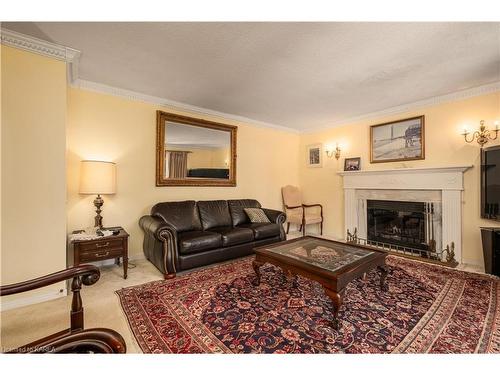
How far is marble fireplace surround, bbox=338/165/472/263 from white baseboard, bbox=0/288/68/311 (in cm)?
458

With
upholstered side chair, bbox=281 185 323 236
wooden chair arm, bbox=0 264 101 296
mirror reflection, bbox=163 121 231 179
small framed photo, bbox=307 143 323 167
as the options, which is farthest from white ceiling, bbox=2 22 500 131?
upholstered side chair, bbox=281 185 323 236

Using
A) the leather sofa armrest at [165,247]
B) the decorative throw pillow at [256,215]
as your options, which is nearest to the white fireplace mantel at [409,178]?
the decorative throw pillow at [256,215]

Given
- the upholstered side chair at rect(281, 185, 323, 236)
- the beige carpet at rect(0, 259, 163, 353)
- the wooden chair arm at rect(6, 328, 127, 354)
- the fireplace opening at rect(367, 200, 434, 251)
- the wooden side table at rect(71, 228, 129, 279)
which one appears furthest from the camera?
the upholstered side chair at rect(281, 185, 323, 236)

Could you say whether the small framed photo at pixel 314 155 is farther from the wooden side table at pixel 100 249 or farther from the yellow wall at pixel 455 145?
the wooden side table at pixel 100 249

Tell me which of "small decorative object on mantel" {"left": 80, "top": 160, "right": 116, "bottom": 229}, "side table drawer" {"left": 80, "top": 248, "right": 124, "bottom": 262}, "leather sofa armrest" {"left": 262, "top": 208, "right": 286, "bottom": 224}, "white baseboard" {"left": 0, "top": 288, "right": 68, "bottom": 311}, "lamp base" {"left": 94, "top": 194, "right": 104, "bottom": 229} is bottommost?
"white baseboard" {"left": 0, "top": 288, "right": 68, "bottom": 311}

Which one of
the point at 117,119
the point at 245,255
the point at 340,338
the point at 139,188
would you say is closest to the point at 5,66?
the point at 117,119

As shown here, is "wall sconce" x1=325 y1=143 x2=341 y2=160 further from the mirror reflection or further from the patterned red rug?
the patterned red rug

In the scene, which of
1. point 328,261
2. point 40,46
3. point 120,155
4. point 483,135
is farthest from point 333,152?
point 40,46

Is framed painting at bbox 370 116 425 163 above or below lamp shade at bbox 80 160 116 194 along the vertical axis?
above

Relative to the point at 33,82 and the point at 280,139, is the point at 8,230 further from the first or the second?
the point at 280,139

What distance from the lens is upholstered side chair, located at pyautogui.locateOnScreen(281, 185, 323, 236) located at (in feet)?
15.6

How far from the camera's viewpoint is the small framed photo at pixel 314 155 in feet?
17.1

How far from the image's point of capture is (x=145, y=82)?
3.07 metres
